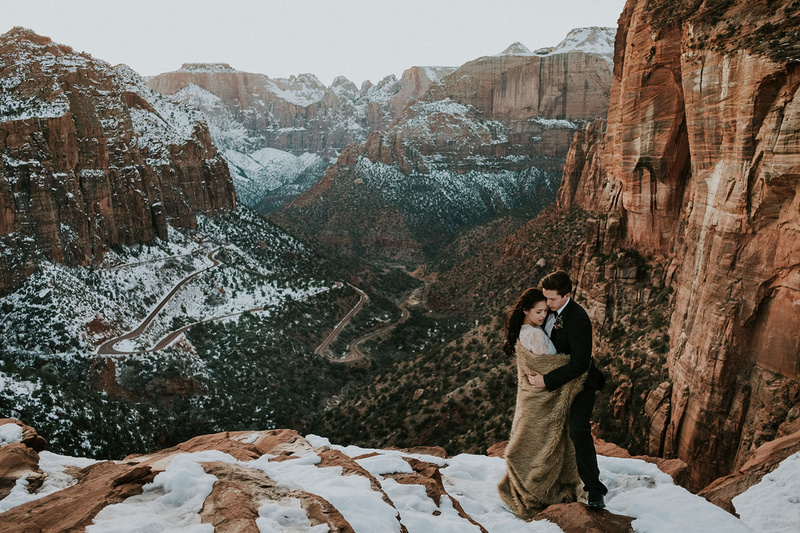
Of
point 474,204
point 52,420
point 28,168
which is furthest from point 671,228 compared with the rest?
point 474,204

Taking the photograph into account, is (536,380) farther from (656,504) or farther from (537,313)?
(656,504)

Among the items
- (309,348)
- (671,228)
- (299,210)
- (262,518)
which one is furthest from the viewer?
(299,210)

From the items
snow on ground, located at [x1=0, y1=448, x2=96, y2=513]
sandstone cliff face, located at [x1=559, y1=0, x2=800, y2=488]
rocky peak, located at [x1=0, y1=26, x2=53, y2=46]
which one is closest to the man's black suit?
sandstone cliff face, located at [x1=559, y1=0, x2=800, y2=488]

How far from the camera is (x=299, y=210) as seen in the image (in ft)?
340

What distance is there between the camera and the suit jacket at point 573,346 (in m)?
6.28

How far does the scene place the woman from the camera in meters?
6.66

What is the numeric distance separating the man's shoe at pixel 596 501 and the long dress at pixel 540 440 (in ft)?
1.27

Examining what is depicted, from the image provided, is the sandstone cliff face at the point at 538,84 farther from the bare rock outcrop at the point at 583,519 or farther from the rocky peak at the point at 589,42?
the bare rock outcrop at the point at 583,519

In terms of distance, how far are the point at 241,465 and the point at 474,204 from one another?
10215 cm

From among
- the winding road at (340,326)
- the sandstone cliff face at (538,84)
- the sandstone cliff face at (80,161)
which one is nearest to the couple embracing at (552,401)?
the winding road at (340,326)

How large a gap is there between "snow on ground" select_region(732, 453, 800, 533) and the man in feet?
6.51

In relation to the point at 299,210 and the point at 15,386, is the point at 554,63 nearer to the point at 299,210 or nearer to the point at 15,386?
the point at 299,210

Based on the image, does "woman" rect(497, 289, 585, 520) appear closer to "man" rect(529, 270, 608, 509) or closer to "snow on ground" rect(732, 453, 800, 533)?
"man" rect(529, 270, 608, 509)

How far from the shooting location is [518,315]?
22.5ft
